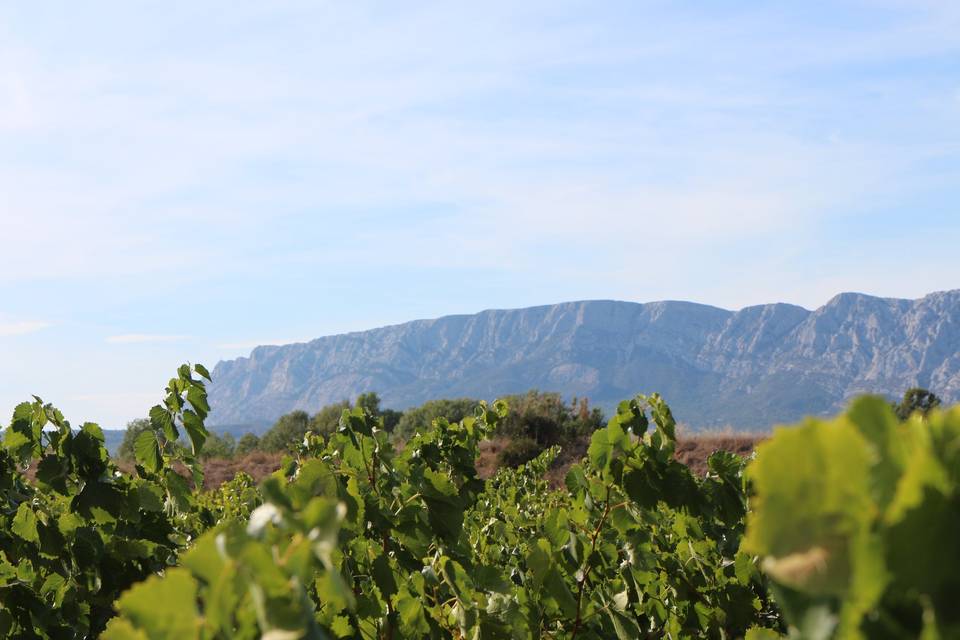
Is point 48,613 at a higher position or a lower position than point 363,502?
lower

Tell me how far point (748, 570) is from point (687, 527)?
42 cm

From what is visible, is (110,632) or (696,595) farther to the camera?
(696,595)

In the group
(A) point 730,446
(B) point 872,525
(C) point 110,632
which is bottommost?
(A) point 730,446

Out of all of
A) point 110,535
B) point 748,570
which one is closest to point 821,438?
point 748,570

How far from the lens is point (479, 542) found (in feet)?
15.5

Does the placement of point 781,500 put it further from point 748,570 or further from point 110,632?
point 748,570

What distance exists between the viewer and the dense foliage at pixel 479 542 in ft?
1.83

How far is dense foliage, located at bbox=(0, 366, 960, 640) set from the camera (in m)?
0.56

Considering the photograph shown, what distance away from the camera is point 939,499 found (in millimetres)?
553

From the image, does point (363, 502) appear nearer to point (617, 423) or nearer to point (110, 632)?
point (617, 423)

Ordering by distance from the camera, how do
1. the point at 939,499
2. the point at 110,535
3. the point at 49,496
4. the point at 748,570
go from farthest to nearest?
the point at 49,496 → the point at 110,535 → the point at 748,570 → the point at 939,499

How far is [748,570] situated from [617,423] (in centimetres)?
124

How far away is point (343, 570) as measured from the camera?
2.25 m

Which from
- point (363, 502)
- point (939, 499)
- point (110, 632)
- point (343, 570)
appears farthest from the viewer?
point (363, 502)
